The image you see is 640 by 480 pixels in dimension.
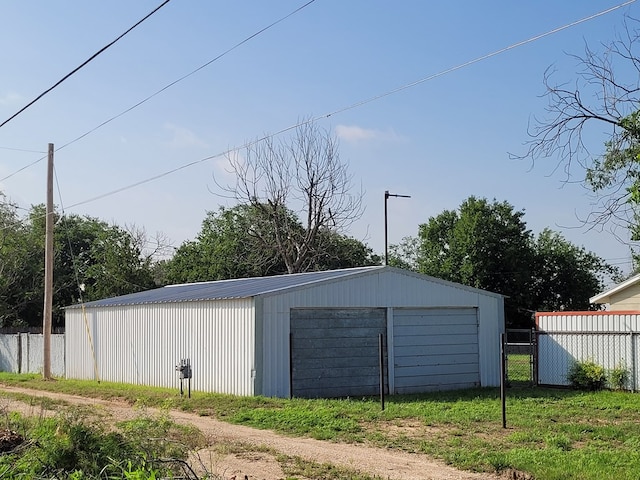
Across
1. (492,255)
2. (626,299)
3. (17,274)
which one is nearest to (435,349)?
(626,299)

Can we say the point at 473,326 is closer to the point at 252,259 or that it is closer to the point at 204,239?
the point at 252,259

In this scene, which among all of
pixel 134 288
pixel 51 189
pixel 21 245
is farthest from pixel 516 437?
pixel 21 245

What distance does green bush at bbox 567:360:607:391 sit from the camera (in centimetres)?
2030

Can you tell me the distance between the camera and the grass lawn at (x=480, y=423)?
10.1 m

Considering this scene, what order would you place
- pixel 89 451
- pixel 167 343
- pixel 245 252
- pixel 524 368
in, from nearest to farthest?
pixel 89 451 < pixel 167 343 < pixel 524 368 < pixel 245 252

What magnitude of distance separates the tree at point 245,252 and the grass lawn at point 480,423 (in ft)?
77.3

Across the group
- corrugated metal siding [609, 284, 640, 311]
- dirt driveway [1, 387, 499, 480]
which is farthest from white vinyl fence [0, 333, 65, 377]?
corrugated metal siding [609, 284, 640, 311]

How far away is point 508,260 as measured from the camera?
51.8 m

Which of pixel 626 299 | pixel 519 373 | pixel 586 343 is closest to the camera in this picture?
pixel 586 343

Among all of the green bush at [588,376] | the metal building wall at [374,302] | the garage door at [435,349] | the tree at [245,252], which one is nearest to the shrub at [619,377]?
the green bush at [588,376]

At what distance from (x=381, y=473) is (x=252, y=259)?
37.2 meters

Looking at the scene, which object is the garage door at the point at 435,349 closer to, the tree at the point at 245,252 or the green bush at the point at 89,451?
the green bush at the point at 89,451

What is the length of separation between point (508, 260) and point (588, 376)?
3187 centimetres

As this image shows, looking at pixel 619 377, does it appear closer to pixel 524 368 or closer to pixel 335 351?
pixel 335 351
